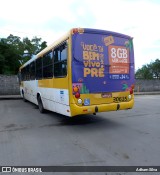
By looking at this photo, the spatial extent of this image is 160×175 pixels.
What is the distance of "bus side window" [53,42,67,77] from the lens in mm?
7401

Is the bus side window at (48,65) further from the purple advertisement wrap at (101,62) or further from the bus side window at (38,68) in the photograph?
the purple advertisement wrap at (101,62)

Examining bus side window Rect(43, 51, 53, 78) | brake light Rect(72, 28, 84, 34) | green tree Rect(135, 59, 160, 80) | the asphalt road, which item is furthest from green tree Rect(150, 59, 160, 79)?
brake light Rect(72, 28, 84, 34)

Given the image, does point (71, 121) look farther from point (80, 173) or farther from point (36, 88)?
point (80, 173)

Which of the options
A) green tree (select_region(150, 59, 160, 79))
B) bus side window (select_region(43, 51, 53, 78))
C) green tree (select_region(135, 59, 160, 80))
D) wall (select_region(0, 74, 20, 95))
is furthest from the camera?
green tree (select_region(135, 59, 160, 80))

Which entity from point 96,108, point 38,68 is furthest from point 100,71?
point 38,68

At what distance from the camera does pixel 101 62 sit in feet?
24.5

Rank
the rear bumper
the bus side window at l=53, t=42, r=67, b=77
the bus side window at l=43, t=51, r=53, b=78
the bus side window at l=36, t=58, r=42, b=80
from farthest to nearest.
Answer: the bus side window at l=36, t=58, r=42, b=80 → the bus side window at l=43, t=51, r=53, b=78 → the bus side window at l=53, t=42, r=67, b=77 → the rear bumper

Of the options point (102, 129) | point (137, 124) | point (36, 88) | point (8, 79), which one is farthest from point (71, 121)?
point (8, 79)

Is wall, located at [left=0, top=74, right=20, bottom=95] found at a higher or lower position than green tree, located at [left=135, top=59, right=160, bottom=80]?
lower

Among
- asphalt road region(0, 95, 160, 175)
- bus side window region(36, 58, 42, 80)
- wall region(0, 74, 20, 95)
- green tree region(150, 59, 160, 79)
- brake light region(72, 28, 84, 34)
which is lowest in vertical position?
asphalt road region(0, 95, 160, 175)

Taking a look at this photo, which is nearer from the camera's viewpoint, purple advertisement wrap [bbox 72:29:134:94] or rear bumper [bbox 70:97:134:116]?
rear bumper [bbox 70:97:134:116]

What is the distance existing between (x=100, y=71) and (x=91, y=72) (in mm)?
341

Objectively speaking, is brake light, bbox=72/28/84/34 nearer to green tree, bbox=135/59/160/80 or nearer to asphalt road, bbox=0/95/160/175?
asphalt road, bbox=0/95/160/175

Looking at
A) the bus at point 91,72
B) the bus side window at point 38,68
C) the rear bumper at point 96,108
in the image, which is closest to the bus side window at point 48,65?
the bus at point 91,72
